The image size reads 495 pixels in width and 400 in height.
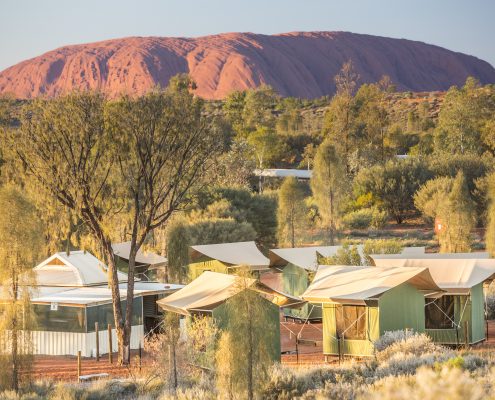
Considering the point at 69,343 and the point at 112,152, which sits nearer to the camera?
the point at 112,152

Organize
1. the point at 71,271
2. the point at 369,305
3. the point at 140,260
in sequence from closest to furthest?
the point at 369,305, the point at 71,271, the point at 140,260

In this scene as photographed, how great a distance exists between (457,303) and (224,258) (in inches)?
403

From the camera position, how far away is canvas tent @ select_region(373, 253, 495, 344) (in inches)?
817

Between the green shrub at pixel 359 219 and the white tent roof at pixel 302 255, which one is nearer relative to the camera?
the white tent roof at pixel 302 255

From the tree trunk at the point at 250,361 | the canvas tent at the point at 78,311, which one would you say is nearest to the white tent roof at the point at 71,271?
the canvas tent at the point at 78,311

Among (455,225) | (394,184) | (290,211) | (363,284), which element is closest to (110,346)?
(363,284)

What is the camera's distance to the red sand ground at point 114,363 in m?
19.2

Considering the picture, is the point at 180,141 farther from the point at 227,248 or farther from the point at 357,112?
the point at 357,112

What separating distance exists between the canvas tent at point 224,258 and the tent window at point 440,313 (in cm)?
873

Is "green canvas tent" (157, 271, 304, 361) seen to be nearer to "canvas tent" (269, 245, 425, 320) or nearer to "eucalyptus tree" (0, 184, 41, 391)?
"eucalyptus tree" (0, 184, 41, 391)

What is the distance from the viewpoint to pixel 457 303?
21.0 metres

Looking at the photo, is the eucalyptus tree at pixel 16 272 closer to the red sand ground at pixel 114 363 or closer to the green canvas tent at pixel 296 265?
the red sand ground at pixel 114 363

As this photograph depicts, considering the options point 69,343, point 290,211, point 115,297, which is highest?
point 290,211

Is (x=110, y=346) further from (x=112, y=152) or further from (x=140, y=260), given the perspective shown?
(x=140, y=260)
